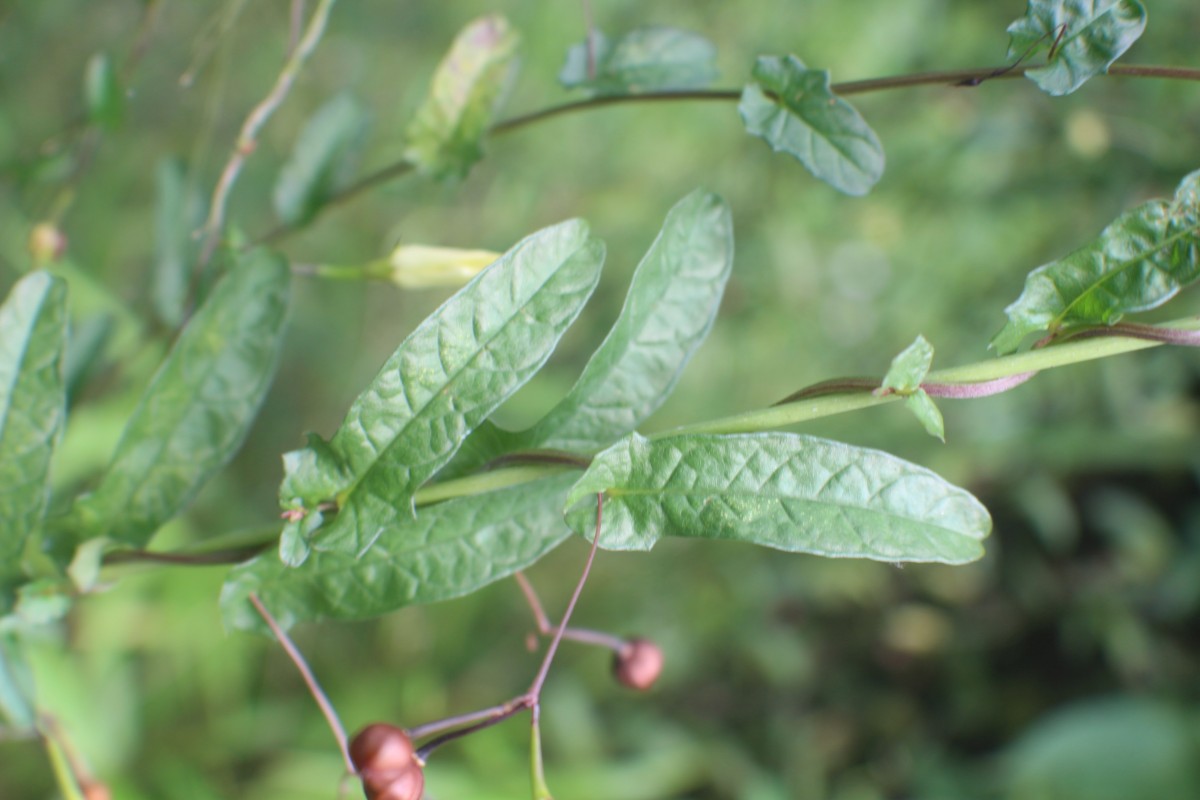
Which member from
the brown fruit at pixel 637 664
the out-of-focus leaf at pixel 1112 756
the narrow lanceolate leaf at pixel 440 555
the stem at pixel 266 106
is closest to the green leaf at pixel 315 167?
the stem at pixel 266 106

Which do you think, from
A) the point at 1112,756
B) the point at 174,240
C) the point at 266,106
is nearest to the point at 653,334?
the point at 266,106

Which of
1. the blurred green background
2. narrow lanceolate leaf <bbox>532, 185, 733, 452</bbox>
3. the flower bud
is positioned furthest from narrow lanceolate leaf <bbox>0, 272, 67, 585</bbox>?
the blurred green background

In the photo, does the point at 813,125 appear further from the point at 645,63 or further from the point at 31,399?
the point at 31,399

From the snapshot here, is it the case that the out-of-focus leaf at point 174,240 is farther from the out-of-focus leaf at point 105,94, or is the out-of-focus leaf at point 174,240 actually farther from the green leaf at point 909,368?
the green leaf at point 909,368

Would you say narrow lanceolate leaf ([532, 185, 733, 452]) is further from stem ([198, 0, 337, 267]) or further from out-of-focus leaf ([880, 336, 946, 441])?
stem ([198, 0, 337, 267])

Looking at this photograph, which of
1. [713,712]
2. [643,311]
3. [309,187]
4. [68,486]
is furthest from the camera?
[713,712]

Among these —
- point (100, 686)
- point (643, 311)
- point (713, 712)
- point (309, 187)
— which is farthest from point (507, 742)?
point (643, 311)

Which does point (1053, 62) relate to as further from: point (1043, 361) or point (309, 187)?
point (309, 187)
